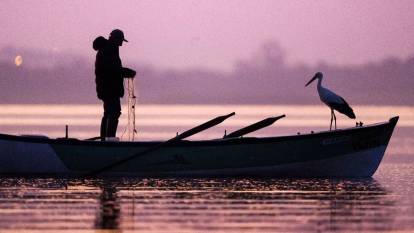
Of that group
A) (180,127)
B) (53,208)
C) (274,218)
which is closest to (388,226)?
(274,218)

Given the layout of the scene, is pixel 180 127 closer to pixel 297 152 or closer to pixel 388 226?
pixel 297 152

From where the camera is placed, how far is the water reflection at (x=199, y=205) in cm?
1563

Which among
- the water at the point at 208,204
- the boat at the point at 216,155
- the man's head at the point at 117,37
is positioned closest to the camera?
the water at the point at 208,204

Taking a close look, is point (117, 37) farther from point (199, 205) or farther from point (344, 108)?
point (199, 205)

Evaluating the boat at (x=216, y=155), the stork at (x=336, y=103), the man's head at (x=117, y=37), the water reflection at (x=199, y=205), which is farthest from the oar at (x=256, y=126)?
the man's head at (x=117, y=37)

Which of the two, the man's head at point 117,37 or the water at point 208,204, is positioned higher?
the man's head at point 117,37

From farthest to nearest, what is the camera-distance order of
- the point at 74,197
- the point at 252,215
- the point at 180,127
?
1. the point at 180,127
2. the point at 74,197
3. the point at 252,215

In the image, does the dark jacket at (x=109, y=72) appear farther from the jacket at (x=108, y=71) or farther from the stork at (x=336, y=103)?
the stork at (x=336, y=103)

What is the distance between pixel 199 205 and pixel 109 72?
8.05 meters

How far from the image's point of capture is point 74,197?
19766 millimetres

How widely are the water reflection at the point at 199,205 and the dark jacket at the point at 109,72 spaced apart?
205cm

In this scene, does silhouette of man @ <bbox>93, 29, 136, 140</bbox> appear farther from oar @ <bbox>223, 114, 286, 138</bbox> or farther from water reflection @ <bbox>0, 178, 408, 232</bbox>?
oar @ <bbox>223, 114, 286, 138</bbox>

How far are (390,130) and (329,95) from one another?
5.03 feet

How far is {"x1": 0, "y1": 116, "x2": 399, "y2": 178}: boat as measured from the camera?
82.5ft
